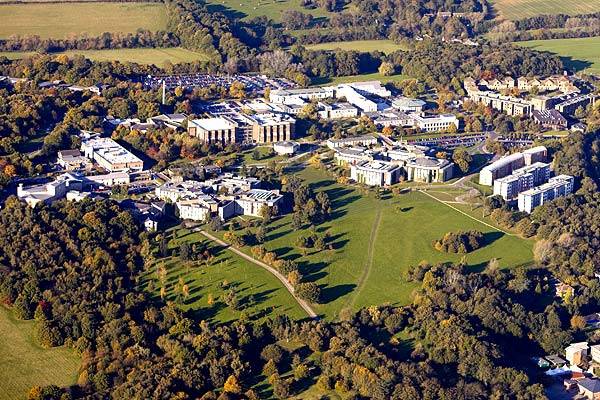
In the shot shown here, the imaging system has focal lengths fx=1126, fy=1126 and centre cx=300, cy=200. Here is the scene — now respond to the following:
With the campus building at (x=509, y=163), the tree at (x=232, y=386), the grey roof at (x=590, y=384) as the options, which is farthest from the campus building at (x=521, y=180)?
the tree at (x=232, y=386)

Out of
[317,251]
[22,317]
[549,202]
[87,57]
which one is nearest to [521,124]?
[549,202]

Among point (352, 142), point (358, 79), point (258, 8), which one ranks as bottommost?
point (358, 79)

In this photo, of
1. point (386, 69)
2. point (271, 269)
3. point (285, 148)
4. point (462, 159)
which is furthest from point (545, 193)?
point (386, 69)

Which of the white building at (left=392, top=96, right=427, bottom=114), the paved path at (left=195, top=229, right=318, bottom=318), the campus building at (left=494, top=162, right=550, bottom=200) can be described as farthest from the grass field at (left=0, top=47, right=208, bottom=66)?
the paved path at (left=195, top=229, right=318, bottom=318)

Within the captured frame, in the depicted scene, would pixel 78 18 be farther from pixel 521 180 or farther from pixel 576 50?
pixel 521 180

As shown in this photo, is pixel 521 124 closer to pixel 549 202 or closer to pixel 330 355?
pixel 549 202

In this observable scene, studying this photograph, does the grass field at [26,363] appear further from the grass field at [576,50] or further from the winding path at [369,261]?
the grass field at [576,50]

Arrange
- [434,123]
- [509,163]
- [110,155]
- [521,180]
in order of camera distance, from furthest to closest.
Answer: [434,123] → [509,163] → [110,155] → [521,180]
